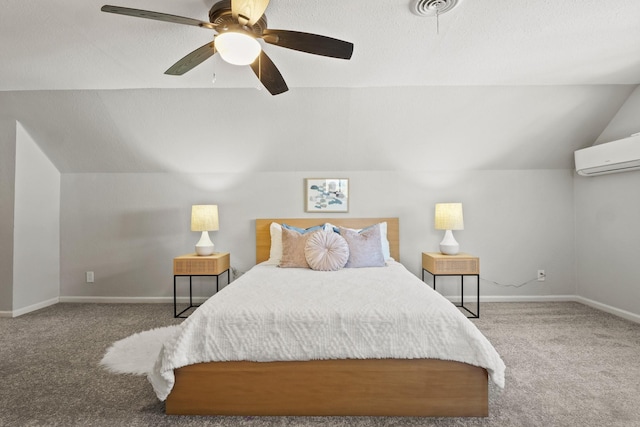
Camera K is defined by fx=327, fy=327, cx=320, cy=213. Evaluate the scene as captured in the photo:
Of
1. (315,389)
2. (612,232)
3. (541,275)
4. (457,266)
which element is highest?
(612,232)

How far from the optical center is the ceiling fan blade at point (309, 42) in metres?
1.75

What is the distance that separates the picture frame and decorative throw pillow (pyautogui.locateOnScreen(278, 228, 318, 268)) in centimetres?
71

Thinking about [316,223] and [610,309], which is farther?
[316,223]

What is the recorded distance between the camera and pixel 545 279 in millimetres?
3875

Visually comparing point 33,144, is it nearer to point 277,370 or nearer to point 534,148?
point 277,370

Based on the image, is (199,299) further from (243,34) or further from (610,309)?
(610,309)

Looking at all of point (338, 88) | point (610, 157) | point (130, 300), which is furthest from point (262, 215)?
point (610, 157)

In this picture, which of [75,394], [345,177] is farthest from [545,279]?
[75,394]

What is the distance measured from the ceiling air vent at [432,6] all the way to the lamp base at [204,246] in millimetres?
2866

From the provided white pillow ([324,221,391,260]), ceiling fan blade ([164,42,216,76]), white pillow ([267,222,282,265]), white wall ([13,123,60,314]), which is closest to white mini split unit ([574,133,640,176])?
white pillow ([324,221,391,260])

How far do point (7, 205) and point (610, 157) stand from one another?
6.15 meters

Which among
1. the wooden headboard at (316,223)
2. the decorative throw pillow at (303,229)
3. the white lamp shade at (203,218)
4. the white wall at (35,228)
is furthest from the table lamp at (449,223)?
the white wall at (35,228)

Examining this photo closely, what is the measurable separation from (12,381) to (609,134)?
5589 mm

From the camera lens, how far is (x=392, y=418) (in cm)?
172
